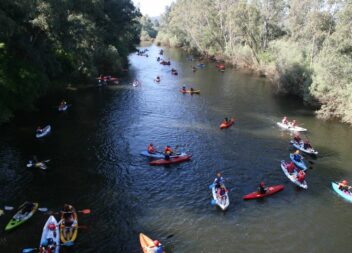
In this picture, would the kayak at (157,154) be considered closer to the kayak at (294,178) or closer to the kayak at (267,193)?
the kayak at (267,193)

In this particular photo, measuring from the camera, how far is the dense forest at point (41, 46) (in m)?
35.0

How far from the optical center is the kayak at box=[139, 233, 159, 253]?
1880 cm

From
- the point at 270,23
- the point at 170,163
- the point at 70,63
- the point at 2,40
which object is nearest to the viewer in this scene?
the point at 170,163

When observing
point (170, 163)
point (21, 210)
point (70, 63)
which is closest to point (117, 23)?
point (70, 63)

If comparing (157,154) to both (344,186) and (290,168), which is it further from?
(344,186)

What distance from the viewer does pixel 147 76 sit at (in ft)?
224

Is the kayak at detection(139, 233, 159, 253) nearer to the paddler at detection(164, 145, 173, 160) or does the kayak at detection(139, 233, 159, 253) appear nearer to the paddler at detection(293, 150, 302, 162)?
the paddler at detection(164, 145, 173, 160)

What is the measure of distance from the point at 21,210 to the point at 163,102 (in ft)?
98.6

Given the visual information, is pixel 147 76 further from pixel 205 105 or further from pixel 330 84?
pixel 330 84

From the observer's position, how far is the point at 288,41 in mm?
63562

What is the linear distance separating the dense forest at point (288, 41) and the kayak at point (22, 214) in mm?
34038

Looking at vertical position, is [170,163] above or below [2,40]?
below

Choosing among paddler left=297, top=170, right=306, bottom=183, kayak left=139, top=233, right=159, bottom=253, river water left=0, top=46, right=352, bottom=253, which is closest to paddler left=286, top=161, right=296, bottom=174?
river water left=0, top=46, right=352, bottom=253

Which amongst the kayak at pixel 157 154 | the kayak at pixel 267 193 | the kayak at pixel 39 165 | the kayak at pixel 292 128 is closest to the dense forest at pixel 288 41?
the kayak at pixel 292 128
